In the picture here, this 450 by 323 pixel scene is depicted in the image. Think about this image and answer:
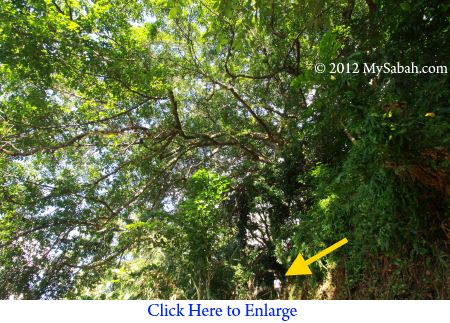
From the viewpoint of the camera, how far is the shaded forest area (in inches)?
122

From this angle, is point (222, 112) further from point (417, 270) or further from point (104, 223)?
point (417, 270)

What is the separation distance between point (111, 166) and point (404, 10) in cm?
656

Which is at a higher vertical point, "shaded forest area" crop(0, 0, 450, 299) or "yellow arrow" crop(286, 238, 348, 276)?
"shaded forest area" crop(0, 0, 450, 299)

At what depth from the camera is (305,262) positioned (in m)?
4.77

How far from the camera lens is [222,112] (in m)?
8.75

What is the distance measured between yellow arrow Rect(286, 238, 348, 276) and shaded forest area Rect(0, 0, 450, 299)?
11 centimetres

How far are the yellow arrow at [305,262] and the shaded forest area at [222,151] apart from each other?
0.11 metres

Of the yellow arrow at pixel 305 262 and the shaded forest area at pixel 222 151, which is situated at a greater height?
the shaded forest area at pixel 222 151

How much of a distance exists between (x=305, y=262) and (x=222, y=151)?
5235 millimetres

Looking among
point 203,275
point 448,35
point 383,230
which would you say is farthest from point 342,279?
point 448,35

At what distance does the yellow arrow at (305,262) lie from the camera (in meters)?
4.45

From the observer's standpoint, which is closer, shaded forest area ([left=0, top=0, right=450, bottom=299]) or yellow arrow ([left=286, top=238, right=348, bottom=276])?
shaded forest area ([left=0, top=0, right=450, bottom=299])

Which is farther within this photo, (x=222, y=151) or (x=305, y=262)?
(x=222, y=151)

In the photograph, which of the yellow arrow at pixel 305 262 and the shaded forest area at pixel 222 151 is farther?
the yellow arrow at pixel 305 262
